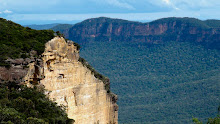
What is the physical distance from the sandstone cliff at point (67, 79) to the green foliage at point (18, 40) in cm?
46

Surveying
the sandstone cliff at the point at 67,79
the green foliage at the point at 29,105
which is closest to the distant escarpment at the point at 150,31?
the sandstone cliff at the point at 67,79

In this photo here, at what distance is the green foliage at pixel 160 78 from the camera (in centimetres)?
8231

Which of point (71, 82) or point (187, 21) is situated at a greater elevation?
point (187, 21)

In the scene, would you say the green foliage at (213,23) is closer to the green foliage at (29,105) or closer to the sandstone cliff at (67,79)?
the sandstone cliff at (67,79)

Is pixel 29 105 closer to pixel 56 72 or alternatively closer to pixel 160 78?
pixel 56 72

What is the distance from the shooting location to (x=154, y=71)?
129875 millimetres

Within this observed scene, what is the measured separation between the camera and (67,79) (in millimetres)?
22078

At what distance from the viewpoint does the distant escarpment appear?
431 feet

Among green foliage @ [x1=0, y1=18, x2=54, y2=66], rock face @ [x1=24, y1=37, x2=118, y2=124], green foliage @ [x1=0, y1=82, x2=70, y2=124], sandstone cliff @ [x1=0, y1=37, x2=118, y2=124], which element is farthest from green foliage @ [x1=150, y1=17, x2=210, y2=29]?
green foliage @ [x1=0, y1=82, x2=70, y2=124]

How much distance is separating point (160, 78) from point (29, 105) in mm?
104723

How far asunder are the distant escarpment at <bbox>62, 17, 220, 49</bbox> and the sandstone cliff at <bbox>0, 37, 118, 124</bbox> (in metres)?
109

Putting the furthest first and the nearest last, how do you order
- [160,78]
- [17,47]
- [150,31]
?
[150,31]
[160,78]
[17,47]

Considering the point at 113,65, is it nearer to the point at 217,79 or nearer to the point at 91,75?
the point at 217,79

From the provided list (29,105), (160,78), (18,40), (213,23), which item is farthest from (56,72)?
(213,23)
